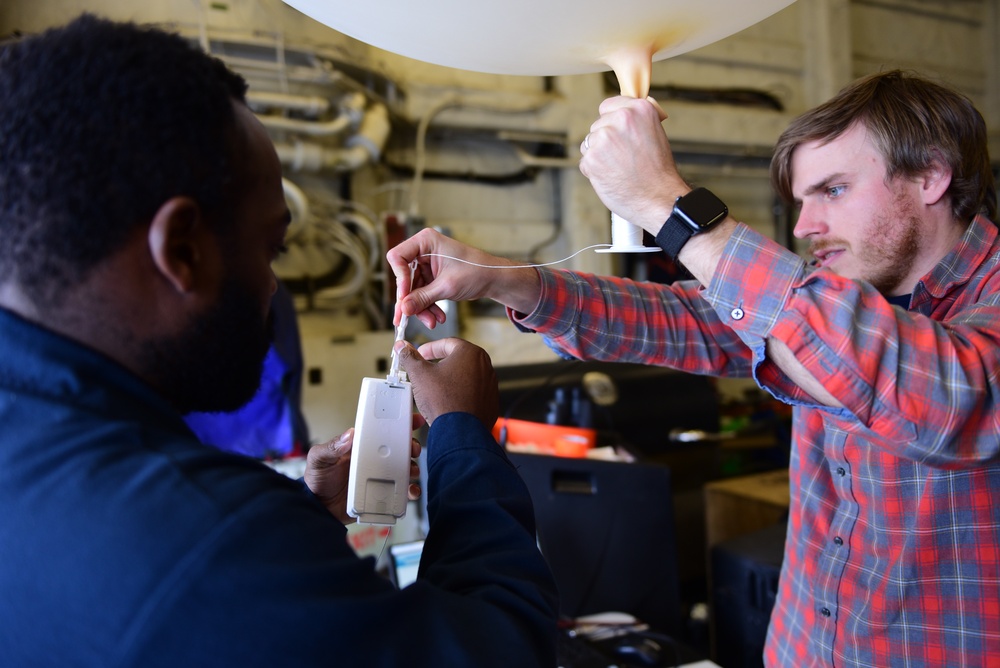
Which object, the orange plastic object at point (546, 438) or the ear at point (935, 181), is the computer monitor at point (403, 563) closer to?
the orange plastic object at point (546, 438)

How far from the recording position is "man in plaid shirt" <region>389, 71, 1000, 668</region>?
2.26 ft

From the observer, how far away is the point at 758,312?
2.36ft

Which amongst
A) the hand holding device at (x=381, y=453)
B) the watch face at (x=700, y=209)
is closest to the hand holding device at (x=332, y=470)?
the hand holding device at (x=381, y=453)

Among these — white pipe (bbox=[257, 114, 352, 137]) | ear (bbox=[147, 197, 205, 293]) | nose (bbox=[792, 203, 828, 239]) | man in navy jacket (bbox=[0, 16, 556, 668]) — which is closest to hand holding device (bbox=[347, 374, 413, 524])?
man in navy jacket (bbox=[0, 16, 556, 668])

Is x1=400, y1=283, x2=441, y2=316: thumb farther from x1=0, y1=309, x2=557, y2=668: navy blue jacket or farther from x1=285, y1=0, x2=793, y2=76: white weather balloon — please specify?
x1=0, y1=309, x2=557, y2=668: navy blue jacket

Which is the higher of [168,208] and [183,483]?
[168,208]

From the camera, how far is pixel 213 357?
0.53 meters

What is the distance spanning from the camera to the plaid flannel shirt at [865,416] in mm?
678

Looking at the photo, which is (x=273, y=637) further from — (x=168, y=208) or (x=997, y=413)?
(x=997, y=413)

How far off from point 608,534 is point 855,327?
2.77ft

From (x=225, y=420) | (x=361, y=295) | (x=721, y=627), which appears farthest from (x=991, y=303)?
(x=361, y=295)

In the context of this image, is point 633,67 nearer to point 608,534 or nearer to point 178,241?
point 178,241

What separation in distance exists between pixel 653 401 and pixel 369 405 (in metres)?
1.59

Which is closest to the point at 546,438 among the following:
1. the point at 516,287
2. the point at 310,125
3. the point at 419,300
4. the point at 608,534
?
the point at 608,534
